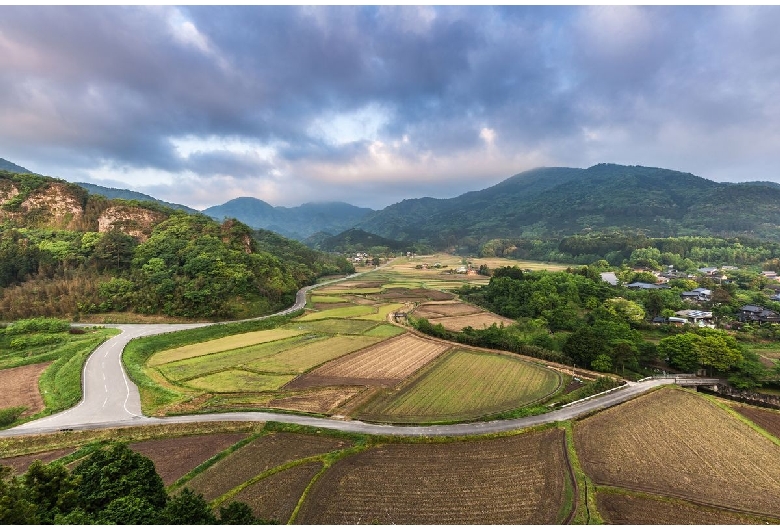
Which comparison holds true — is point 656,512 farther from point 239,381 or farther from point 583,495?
point 239,381

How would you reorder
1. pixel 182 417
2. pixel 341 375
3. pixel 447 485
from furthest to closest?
pixel 341 375 < pixel 182 417 < pixel 447 485

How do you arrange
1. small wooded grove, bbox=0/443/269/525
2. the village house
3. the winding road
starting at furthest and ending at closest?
the village house → the winding road → small wooded grove, bbox=0/443/269/525

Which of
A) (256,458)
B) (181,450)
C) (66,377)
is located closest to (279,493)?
(256,458)

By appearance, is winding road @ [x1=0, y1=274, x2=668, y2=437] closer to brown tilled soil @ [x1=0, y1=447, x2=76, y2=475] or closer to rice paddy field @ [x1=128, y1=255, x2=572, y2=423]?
rice paddy field @ [x1=128, y1=255, x2=572, y2=423]

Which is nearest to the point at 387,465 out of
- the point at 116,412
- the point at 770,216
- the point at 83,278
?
the point at 116,412

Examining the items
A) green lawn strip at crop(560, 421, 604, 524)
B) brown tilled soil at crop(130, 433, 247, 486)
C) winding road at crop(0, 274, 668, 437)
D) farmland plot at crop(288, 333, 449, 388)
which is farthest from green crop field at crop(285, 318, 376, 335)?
green lawn strip at crop(560, 421, 604, 524)

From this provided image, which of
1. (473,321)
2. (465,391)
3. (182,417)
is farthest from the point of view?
(473,321)
